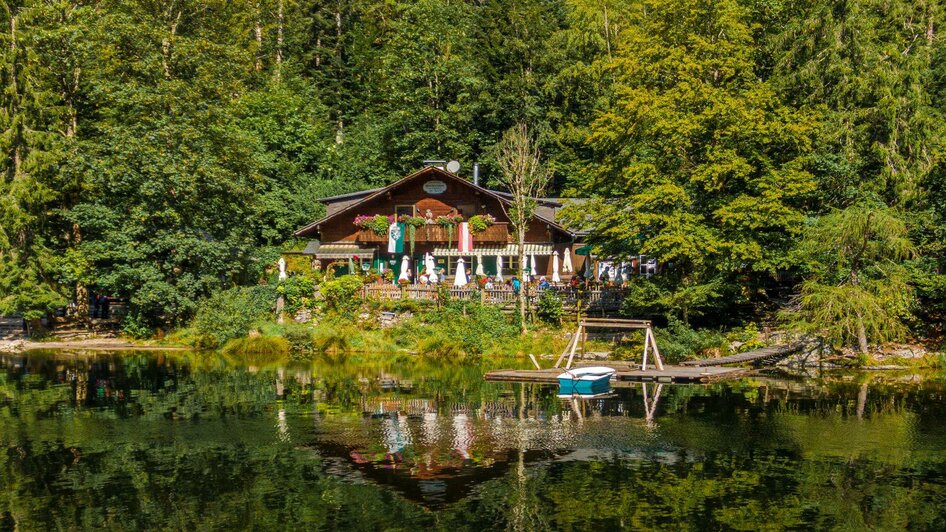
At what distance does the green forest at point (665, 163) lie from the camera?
42750 millimetres

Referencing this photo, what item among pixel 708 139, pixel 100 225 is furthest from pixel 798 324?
pixel 100 225

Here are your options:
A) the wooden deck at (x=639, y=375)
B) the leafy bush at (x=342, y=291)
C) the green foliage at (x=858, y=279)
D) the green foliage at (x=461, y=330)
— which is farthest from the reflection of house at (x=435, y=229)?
the wooden deck at (x=639, y=375)

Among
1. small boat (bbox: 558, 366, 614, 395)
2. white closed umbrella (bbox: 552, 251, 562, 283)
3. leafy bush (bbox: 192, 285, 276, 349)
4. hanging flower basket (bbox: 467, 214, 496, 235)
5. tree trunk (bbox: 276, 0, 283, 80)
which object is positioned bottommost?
small boat (bbox: 558, 366, 614, 395)

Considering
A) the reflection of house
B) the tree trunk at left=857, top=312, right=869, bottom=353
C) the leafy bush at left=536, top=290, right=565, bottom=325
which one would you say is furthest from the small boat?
the reflection of house

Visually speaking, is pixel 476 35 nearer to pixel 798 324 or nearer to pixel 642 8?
Result: pixel 642 8

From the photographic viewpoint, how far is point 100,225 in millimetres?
49562

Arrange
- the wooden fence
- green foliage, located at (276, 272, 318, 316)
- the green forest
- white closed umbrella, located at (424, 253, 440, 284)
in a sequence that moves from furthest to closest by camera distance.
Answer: white closed umbrella, located at (424, 253, 440, 284) → green foliage, located at (276, 272, 318, 316) → the wooden fence → the green forest

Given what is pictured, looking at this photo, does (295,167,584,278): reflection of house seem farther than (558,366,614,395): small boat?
Yes

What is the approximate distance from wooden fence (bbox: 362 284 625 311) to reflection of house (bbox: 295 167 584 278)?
Answer: 317 inches

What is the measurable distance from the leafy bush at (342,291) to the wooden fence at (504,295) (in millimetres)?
488

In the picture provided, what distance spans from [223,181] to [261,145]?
18079 mm

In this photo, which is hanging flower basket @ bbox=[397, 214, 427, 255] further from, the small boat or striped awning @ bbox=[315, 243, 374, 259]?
the small boat

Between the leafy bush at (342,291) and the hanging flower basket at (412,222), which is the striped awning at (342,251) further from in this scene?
the leafy bush at (342,291)

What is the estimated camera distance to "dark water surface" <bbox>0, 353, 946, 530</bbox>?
21922 mm
